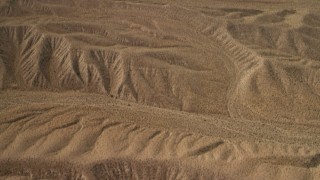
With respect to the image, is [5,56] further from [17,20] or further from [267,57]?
[267,57]

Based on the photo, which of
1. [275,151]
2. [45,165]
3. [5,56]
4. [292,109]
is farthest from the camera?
[5,56]

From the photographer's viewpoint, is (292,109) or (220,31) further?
(220,31)

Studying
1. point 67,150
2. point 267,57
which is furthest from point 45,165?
point 267,57

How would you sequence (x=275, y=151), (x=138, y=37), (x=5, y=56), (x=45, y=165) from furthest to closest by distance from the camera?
1. (x=138, y=37)
2. (x=5, y=56)
3. (x=275, y=151)
4. (x=45, y=165)

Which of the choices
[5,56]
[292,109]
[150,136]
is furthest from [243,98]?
[5,56]

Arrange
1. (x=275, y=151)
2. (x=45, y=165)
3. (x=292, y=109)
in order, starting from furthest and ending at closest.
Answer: (x=292, y=109)
(x=275, y=151)
(x=45, y=165)

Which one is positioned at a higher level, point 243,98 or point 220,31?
point 220,31

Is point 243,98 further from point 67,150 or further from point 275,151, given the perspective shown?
point 67,150
